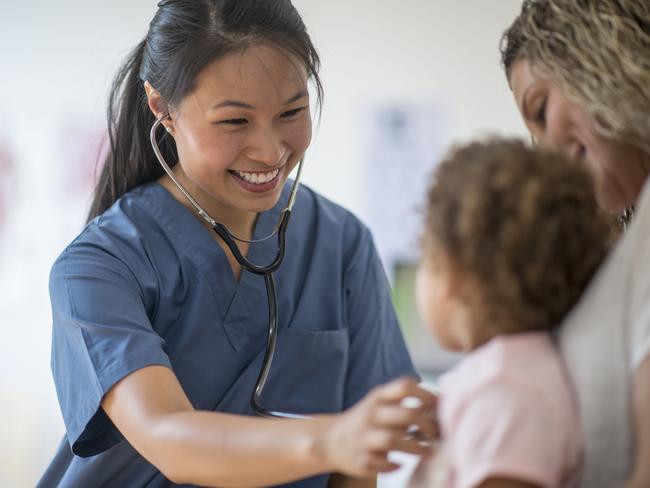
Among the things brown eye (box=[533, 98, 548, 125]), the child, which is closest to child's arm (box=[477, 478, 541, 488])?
the child

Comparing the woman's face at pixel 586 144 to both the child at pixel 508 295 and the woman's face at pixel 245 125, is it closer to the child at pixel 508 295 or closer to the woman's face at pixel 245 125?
the child at pixel 508 295

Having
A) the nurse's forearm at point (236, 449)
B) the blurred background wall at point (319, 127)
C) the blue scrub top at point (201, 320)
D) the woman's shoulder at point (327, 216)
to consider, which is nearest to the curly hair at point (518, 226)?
the nurse's forearm at point (236, 449)

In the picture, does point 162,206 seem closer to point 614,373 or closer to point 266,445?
point 266,445

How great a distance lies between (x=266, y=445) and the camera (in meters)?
0.96

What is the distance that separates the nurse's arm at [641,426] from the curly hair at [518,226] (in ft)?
0.33

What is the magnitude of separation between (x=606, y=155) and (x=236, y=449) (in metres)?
0.52

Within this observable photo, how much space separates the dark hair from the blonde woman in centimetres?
39

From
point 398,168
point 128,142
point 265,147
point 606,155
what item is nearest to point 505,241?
point 606,155

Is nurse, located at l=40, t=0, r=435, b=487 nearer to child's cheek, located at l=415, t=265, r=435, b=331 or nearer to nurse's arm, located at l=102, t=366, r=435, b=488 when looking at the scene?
nurse's arm, located at l=102, t=366, r=435, b=488

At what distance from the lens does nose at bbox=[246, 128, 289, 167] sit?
1365 millimetres

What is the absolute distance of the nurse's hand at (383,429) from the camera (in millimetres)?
Answer: 831

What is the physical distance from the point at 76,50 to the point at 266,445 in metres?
2.72

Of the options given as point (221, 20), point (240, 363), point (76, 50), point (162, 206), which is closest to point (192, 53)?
point (221, 20)

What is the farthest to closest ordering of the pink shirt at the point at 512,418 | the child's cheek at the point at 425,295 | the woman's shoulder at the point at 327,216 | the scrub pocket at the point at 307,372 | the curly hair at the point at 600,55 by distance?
1. the woman's shoulder at the point at 327,216
2. the scrub pocket at the point at 307,372
3. the curly hair at the point at 600,55
4. the child's cheek at the point at 425,295
5. the pink shirt at the point at 512,418
